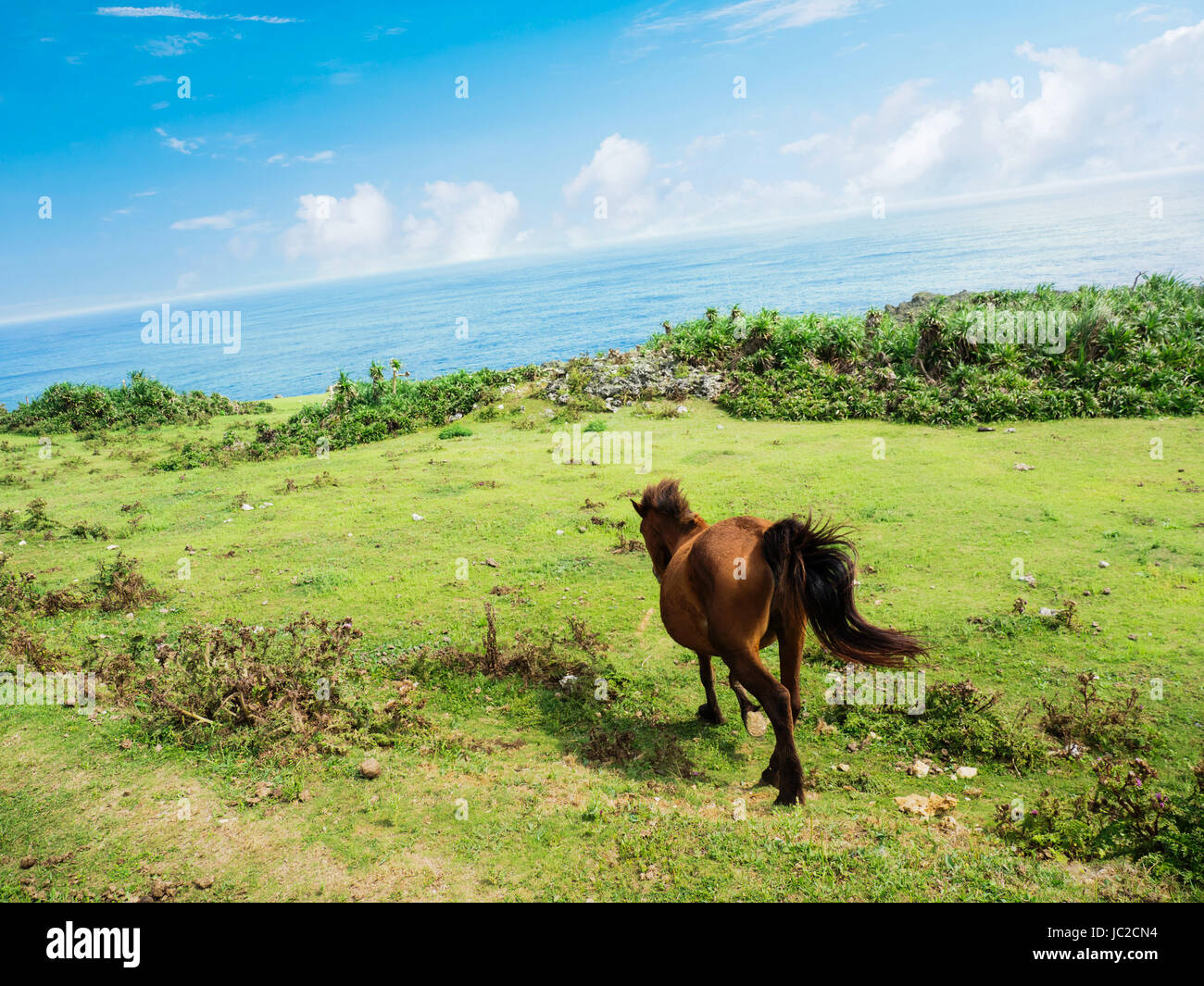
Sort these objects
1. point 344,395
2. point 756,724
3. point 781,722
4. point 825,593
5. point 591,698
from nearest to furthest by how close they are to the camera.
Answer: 1. point 781,722
2. point 825,593
3. point 756,724
4. point 591,698
5. point 344,395

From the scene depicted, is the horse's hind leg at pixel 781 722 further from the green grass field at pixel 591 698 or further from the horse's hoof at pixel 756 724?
the horse's hoof at pixel 756 724

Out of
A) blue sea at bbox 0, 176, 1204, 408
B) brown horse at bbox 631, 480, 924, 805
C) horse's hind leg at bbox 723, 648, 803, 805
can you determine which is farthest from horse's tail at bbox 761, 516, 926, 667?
blue sea at bbox 0, 176, 1204, 408

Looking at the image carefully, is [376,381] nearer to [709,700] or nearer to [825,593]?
[709,700]

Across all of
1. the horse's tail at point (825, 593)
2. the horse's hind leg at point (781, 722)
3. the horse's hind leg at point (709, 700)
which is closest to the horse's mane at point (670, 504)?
the horse's hind leg at point (709, 700)

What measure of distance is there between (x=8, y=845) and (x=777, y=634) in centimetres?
560

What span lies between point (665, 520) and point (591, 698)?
187cm

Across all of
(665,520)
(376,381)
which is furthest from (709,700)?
(376,381)

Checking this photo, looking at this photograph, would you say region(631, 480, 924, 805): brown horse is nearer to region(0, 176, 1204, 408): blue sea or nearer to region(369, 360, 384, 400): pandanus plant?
region(369, 360, 384, 400): pandanus plant

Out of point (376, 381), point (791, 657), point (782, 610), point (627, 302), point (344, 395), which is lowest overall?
point (791, 657)

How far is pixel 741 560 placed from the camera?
→ 17.4 ft

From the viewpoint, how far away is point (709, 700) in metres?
6.29
